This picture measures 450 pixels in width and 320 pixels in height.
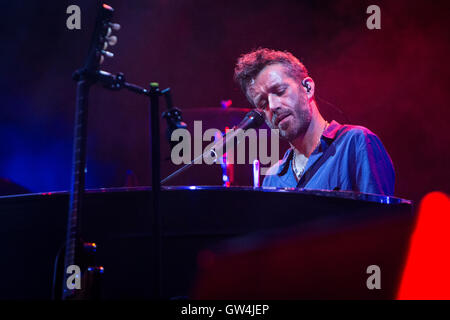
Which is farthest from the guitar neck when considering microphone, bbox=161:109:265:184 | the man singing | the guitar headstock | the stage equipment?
the man singing

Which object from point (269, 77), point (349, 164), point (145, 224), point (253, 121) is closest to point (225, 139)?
point (253, 121)

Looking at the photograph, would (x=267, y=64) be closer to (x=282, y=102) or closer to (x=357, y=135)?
(x=282, y=102)

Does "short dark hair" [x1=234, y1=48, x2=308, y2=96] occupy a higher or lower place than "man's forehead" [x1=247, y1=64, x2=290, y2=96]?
higher

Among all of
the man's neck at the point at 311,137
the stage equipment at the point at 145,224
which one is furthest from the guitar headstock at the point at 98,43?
the man's neck at the point at 311,137

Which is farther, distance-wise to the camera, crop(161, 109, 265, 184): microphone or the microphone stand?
crop(161, 109, 265, 184): microphone

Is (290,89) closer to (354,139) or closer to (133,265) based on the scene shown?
(354,139)

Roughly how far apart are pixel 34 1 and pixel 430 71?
9.36ft

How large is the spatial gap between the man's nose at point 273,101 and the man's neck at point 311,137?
0.22m

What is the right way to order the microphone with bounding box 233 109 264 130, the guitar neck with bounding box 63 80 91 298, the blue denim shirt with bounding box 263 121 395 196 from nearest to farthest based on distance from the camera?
1. the guitar neck with bounding box 63 80 91 298
2. the microphone with bounding box 233 109 264 130
3. the blue denim shirt with bounding box 263 121 395 196

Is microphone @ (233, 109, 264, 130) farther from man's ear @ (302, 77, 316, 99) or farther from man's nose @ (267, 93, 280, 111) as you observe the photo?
man's ear @ (302, 77, 316, 99)

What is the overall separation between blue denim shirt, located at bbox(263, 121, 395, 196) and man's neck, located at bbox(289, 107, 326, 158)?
112 millimetres

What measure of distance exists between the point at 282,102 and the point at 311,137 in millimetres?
260

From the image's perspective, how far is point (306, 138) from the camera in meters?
2.39

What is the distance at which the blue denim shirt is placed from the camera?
1934 millimetres
